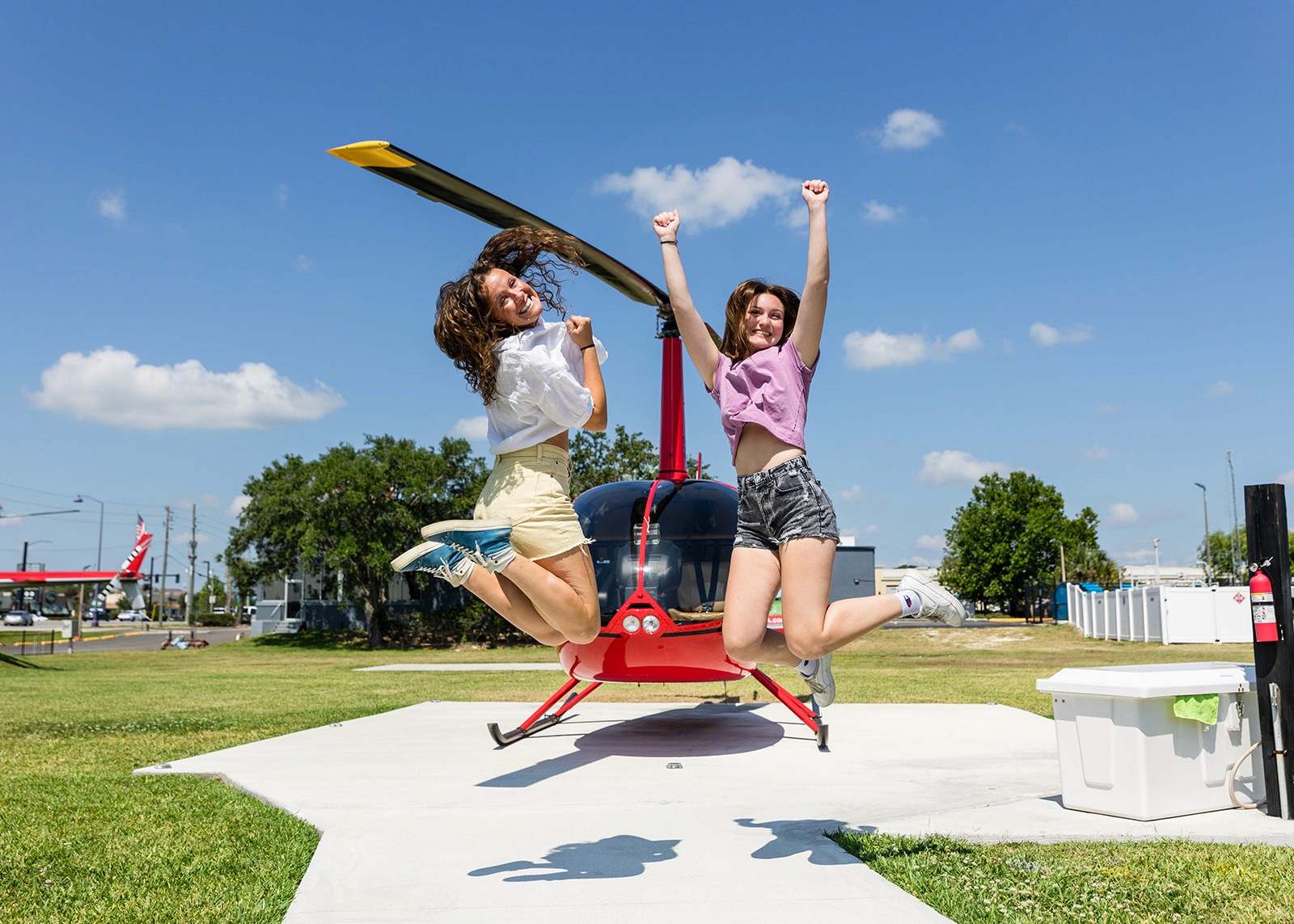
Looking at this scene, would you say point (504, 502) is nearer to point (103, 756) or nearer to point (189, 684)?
point (103, 756)

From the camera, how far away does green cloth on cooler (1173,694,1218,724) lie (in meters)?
5.23

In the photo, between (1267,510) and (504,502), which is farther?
(1267,510)

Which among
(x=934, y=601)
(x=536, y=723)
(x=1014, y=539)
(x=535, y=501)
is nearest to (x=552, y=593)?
(x=535, y=501)

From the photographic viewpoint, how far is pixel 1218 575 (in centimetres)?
9744

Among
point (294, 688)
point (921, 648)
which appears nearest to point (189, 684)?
point (294, 688)

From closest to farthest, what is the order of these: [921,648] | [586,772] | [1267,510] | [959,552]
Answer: [1267,510], [586,772], [921,648], [959,552]

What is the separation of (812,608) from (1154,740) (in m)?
2.44

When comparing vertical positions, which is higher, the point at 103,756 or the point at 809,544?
the point at 809,544

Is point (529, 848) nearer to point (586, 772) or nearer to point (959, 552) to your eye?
point (586, 772)

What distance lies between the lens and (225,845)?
4.70 m

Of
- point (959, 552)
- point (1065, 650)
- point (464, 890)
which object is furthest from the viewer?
point (959, 552)

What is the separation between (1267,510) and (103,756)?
27.8 feet

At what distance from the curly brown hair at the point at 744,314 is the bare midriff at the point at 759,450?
397 mm

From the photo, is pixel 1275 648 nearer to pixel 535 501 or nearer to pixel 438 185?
pixel 535 501
